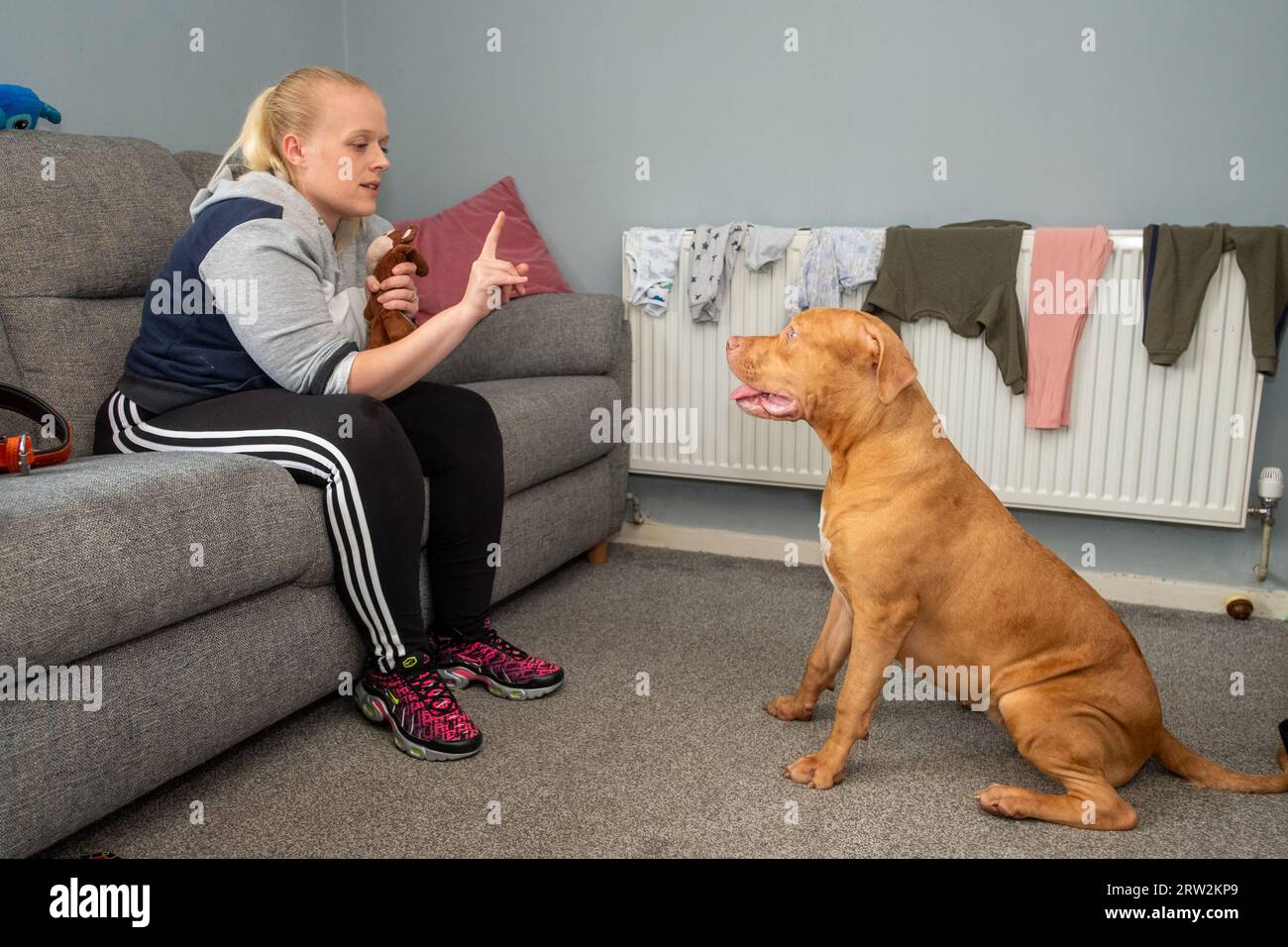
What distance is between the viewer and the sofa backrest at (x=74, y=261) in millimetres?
1939

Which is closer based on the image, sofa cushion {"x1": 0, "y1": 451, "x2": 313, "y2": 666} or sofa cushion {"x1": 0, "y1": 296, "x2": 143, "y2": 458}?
sofa cushion {"x1": 0, "y1": 451, "x2": 313, "y2": 666}

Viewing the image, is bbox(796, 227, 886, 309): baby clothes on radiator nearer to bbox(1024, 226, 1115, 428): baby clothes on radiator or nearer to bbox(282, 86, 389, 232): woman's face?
bbox(1024, 226, 1115, 428): baby clothes on radiator

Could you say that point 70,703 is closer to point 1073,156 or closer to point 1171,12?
point 1073,156

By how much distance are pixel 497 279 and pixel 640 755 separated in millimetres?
796

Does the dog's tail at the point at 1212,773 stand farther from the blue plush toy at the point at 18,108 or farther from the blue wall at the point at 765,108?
the blue plush toy at the point at 18,108

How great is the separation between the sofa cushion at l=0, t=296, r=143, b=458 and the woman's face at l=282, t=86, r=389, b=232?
20.7 inches

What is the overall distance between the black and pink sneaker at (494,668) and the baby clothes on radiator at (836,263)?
1.12 metres

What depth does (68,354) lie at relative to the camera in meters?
1.98

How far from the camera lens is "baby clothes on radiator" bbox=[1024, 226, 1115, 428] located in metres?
2.36

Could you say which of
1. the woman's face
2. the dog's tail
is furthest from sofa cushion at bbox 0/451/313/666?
the dog's tail

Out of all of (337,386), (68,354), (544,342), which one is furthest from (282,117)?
(544,342)
